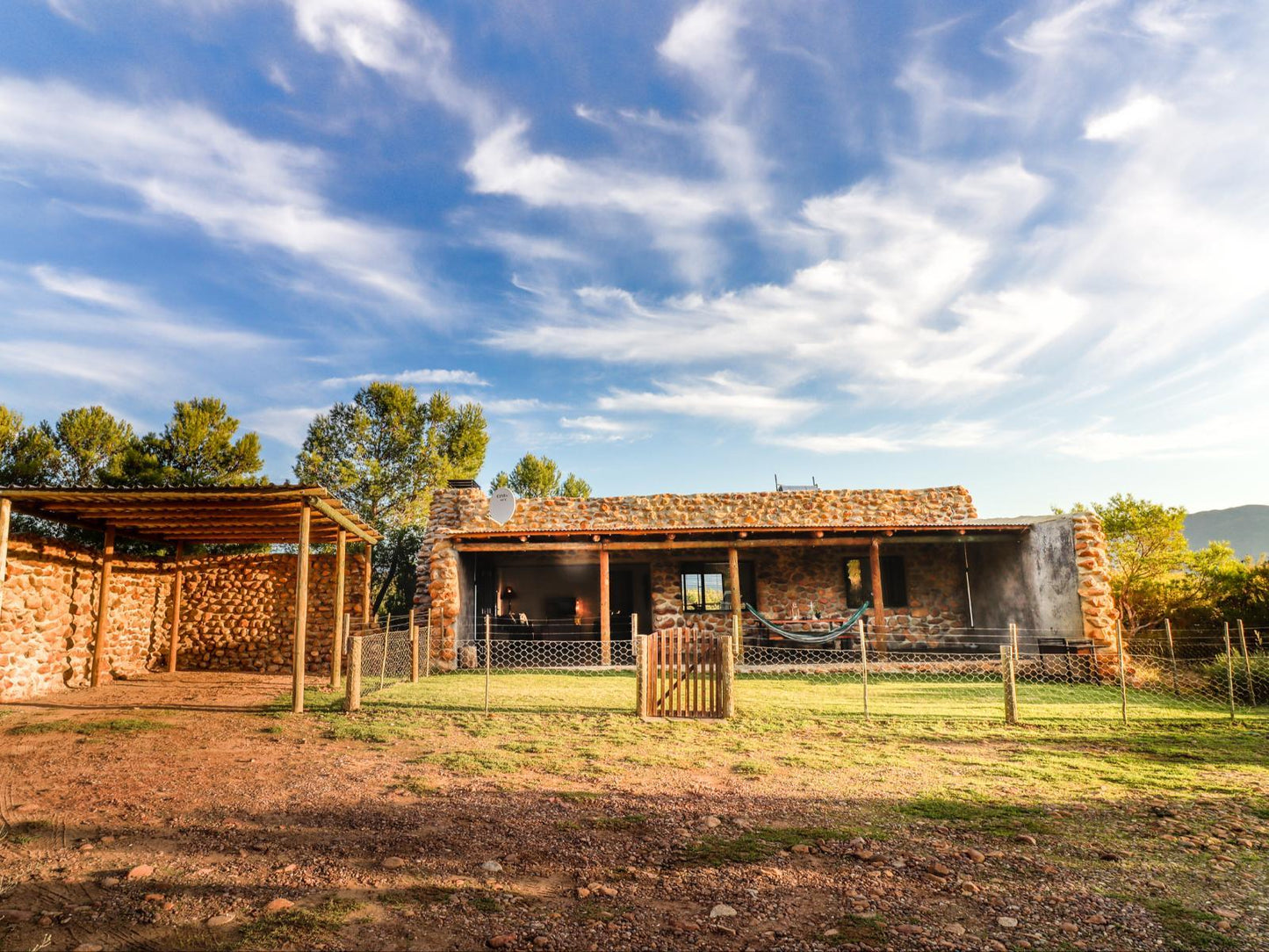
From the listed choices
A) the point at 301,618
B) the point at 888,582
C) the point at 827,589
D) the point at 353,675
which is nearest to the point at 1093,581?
the point at 888,582

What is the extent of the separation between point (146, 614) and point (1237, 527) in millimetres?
98905

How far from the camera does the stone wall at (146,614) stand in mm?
8664

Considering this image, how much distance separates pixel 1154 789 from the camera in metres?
4.51

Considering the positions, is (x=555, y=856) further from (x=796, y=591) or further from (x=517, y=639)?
(x=796, y=591)

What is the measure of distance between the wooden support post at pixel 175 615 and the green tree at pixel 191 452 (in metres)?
4.81

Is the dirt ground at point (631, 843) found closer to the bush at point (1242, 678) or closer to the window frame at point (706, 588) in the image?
the bush at point (1242, 678)

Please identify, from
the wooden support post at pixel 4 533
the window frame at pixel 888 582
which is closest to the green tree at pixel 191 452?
the wooden support post at pixel 4 533

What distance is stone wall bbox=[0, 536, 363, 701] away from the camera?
866 cm

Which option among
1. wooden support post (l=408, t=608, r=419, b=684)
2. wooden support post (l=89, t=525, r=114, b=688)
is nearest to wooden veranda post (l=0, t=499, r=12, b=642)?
wooden support post (l=89, t=525, r=114, b=688)

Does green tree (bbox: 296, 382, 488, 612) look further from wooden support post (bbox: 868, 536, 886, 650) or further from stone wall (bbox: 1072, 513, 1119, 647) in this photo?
stone wall (bbox: 1072, 513, 1119, 647)

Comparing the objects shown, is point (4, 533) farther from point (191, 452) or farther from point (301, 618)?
point (191, 452)

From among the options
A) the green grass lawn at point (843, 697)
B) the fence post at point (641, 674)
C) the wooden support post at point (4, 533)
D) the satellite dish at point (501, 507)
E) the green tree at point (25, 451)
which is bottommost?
the green grass lawn at point (843, 697)

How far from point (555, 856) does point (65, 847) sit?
259 centimetres

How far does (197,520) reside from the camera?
9.69 metres
